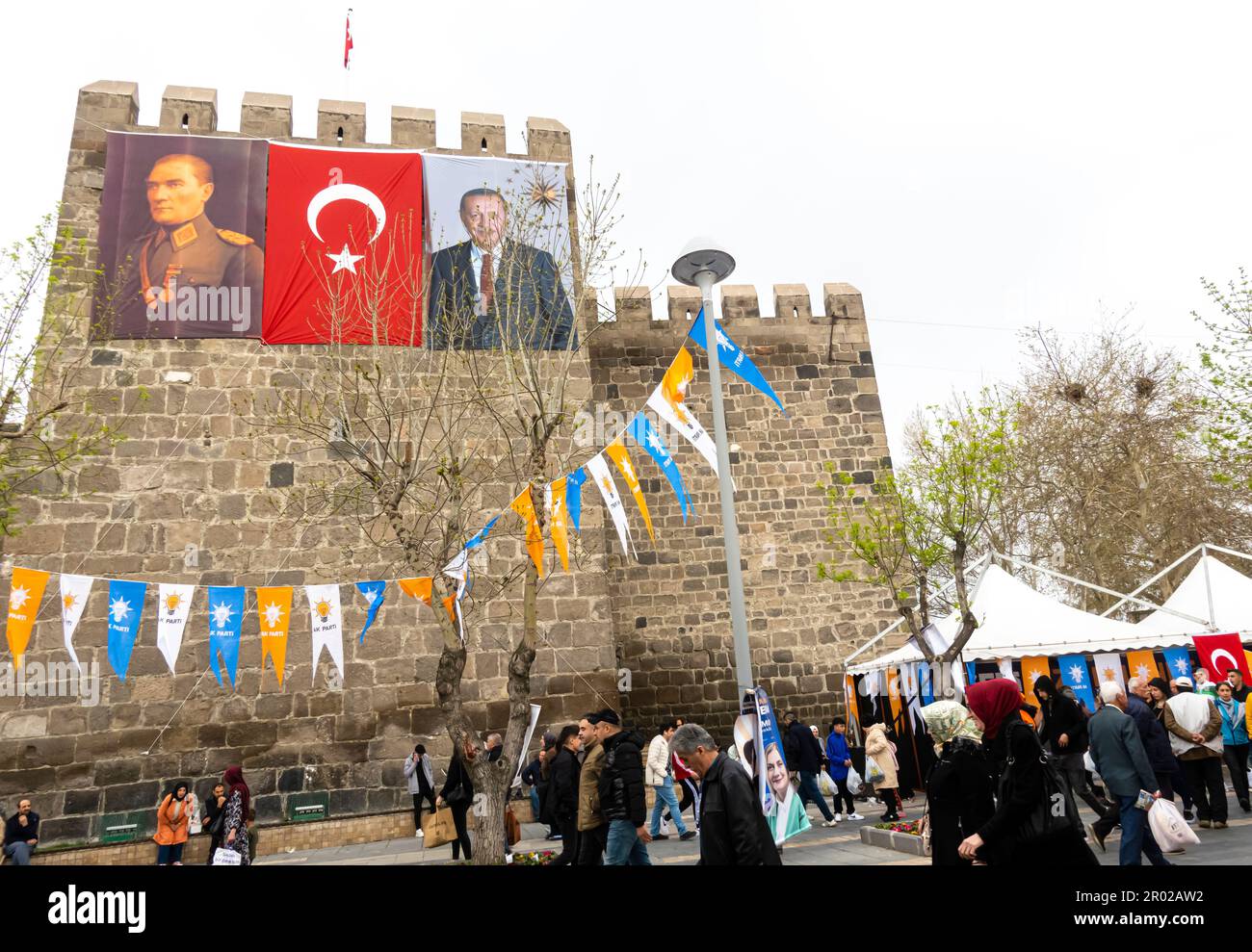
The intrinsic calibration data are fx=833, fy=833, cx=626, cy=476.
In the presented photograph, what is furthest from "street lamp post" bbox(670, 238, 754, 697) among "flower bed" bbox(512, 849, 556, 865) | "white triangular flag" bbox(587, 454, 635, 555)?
"flower bed" bbox(512, 849, 556, 865)

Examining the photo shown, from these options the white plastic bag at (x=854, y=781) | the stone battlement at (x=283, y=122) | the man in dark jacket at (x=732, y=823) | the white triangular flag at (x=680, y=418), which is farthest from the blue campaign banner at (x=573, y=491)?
the stone battlement at (x=283, y=122)

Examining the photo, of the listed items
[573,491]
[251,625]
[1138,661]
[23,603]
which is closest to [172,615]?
[23,603]

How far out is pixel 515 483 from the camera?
12070mm

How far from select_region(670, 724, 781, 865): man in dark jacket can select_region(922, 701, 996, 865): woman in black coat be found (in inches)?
44.3

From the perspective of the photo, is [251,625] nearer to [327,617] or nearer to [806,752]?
[327,617]

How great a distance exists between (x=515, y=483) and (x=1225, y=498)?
678 inches

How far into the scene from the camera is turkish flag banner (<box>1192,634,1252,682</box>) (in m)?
10.8

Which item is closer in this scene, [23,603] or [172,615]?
[23,603]

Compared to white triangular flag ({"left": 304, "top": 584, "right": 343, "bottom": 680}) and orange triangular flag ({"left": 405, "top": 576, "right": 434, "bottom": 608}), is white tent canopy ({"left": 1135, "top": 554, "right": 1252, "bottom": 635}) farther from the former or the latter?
white triangular flag ({"left": 304, "top": 584, "right": 343, "bottom": 680})

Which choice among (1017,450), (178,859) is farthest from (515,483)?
(1017,450)

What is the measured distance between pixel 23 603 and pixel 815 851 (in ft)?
27.0

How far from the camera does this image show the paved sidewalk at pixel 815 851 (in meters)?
6.46

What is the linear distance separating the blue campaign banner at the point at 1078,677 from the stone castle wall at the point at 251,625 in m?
4.45

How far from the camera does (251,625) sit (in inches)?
433
